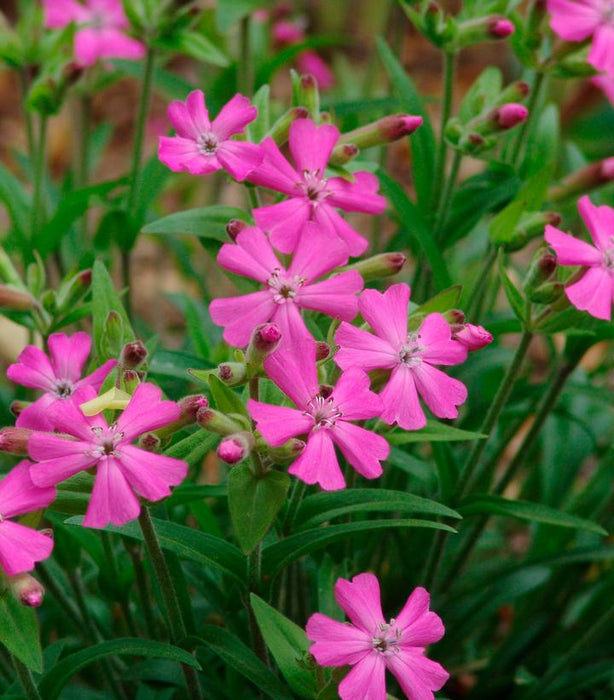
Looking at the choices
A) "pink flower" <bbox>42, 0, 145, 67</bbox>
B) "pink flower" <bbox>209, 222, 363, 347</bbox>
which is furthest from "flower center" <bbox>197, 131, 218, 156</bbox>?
"pink flower" <bbox>42, 0, 145, 67</bbox>

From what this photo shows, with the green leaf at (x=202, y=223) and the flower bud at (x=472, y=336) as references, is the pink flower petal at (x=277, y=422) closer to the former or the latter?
the flower bud at (x=472, y=336)

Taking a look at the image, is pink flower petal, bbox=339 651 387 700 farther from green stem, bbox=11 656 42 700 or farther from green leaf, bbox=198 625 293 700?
green stem, bbox=11 656 42 700

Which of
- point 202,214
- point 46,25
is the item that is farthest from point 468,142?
point 46,25

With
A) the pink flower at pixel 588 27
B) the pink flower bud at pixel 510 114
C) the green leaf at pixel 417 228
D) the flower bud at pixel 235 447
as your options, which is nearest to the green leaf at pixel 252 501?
the flower bud at pixel 235 447

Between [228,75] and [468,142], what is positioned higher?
[228,75]

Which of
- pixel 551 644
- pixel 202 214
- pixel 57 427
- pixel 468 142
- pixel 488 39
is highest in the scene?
pixel 488 39

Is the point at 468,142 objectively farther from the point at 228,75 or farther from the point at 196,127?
the point at 228,75
